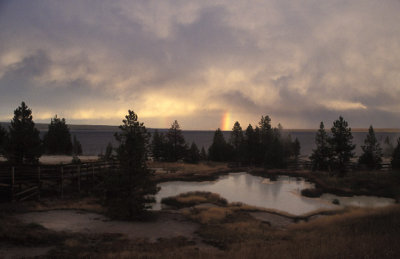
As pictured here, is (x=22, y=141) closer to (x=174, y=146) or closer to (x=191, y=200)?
(x=191, y=200)

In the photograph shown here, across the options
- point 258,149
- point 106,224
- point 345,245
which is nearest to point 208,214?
point 106,224

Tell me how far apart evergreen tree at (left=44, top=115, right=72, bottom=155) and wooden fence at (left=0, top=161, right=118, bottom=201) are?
34.5m

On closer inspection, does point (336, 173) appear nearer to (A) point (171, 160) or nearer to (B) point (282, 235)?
(B) point (282, 235)

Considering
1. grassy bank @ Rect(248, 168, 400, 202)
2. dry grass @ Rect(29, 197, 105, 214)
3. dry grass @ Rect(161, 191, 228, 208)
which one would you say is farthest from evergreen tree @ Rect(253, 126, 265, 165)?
dry grass @ Rect(29, 197, 105, 214)

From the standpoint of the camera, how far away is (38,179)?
73.6 ft

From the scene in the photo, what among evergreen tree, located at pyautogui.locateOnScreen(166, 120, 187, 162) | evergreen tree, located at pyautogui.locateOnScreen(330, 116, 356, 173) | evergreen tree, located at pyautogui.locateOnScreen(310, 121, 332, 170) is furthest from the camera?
evergreen tree, located at pyautogui.locateOnScreen(166, 120, 187, 162)

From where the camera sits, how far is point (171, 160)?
211ft

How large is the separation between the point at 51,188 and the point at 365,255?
27648 millimetres

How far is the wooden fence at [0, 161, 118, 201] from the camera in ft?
70.1

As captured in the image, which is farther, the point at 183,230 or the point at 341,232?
the point at 183,230

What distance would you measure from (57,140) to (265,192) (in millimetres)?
50801

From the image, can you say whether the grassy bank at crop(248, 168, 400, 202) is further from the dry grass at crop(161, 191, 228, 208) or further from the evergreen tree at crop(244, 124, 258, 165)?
the evergreen tree at crop(244, 124, 258, 165)

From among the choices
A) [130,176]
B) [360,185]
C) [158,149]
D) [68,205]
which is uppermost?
[158,149]

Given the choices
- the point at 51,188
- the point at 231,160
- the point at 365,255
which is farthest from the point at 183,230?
the point at 231,160
